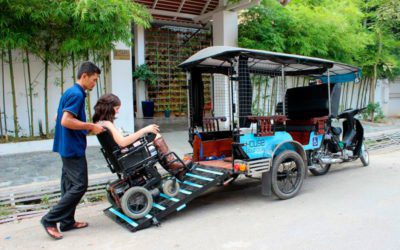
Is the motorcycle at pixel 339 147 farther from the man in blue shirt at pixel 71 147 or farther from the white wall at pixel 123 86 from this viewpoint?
the white wall at pixel 123 86

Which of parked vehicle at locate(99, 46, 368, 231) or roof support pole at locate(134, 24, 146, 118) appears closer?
parked vehicle at locate(99, 46, 368, 231)

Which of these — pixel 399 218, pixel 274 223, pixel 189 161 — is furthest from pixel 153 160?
pixel 399 218

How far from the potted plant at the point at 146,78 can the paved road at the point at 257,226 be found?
8677mm

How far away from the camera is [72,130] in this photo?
414 centimetres

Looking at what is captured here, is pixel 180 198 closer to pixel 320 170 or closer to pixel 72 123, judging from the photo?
pixel 72 123

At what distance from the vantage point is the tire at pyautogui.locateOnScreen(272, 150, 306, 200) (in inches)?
205

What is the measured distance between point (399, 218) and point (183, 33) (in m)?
11.9

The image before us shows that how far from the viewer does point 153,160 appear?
4.54 m

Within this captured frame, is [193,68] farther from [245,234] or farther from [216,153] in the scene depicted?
[245,234]

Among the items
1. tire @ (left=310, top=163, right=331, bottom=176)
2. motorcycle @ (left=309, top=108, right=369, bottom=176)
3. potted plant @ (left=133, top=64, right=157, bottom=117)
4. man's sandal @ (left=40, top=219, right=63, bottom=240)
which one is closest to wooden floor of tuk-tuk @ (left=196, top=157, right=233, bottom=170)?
motorcycle @ (left=309, top=108, right=369, bottom=176)

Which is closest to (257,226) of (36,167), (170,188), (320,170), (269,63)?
(170,188)

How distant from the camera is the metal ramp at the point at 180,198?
4273mm

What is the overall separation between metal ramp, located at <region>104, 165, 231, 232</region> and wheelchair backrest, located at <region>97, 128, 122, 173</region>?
1.87 ft

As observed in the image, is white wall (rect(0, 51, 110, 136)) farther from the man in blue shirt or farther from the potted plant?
the man in blue shirt
